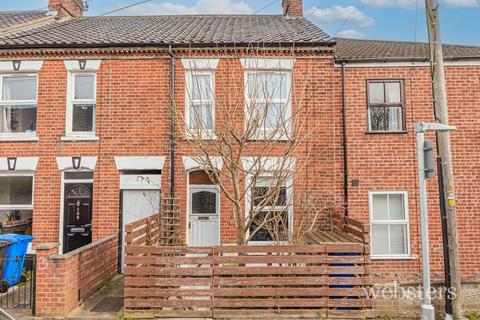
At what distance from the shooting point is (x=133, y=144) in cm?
940

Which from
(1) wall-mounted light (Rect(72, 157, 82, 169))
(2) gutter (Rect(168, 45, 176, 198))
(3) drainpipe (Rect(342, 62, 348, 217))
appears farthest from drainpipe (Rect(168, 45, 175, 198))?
(3) drainpipe (Rect(342, 62, 348, 217))

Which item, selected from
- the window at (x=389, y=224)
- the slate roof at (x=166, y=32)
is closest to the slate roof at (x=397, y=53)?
the slate roof at (x=166, y=32)

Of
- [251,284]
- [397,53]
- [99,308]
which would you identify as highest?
[397,53]

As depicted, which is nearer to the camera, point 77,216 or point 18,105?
point 77,216

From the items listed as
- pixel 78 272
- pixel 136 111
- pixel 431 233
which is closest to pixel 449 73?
pixel 431 233

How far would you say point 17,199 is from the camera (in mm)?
9547

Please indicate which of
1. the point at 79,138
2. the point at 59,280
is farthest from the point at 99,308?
the point at 79,138

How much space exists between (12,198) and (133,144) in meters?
3.67

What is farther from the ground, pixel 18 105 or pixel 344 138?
pixel 18 105

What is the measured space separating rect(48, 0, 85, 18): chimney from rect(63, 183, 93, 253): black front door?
25.6 feet

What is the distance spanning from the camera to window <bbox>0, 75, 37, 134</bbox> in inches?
382

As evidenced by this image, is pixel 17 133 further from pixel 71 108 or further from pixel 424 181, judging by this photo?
pixel 424 181

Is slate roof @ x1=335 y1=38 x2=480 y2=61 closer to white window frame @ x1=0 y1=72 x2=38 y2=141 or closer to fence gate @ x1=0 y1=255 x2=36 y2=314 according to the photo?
white window frame @ x1=0 y1=72 x2=38 y2=141

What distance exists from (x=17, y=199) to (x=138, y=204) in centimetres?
333
